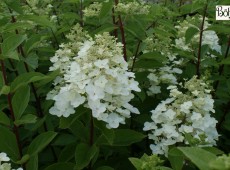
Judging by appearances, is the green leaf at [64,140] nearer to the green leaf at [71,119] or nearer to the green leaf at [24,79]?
the green leaf at [71,119]

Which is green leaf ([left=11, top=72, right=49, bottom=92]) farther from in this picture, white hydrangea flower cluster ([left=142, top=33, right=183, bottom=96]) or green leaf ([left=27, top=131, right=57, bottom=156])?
white hydrangea flower cluster ([left=142, top=33, right=183, bottom=96])

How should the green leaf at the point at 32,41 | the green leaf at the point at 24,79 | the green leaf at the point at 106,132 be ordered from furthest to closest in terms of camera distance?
the green leaf at the point at 32,41
the green leaf at the point at 24,79
the green leaf at the point at 106,132

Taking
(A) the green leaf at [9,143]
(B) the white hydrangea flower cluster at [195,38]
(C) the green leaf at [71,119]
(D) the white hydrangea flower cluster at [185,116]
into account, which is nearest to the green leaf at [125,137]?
(D) the white hydrangea flower cluster at [185,116]

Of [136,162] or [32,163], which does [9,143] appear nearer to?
[32,163]

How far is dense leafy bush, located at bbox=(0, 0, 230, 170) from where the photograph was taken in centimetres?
207

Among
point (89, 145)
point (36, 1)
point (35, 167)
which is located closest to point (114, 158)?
point (89, 145)

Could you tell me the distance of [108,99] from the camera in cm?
209

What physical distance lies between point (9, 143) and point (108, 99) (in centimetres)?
69

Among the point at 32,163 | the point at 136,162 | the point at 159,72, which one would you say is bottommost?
the point at 32,163

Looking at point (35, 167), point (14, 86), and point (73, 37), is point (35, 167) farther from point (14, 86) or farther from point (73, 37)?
point (73, 37)

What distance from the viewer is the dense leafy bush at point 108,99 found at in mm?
2066

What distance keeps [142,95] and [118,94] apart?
0.67 m

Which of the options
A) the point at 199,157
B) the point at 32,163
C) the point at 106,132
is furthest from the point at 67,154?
the point at 199,157

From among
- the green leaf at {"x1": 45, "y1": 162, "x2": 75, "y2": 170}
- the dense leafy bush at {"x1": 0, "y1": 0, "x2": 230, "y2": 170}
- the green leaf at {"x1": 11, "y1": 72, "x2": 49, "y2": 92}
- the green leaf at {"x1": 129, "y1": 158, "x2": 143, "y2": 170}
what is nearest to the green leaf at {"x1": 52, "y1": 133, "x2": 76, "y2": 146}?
the dense leafy bush at {"x1": 0, "y1": 0, "x2": 230, "y2": 170}
